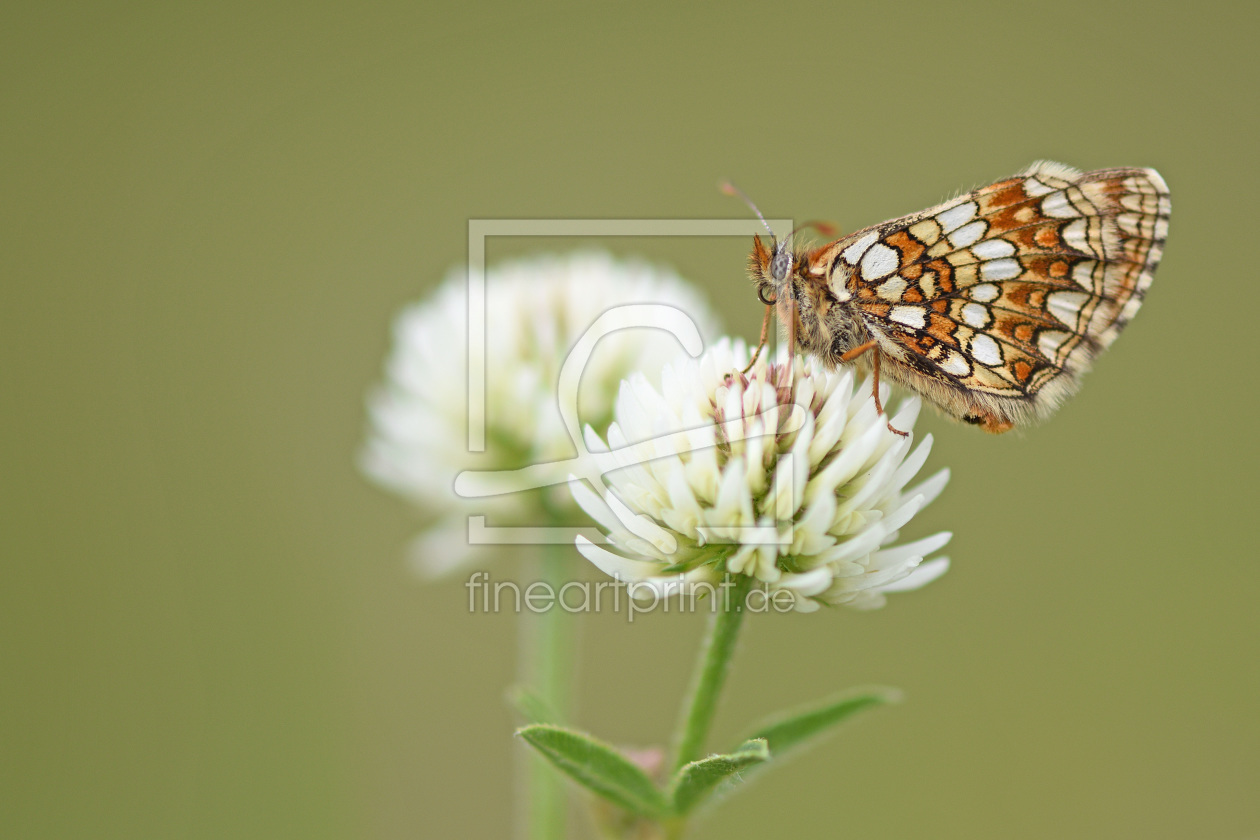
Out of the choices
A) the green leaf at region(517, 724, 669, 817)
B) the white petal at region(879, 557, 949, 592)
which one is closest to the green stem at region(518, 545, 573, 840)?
the green leaf at region(517, 724, 669, 817)

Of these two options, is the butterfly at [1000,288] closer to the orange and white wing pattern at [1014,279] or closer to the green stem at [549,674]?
the orange and white wing pattern at [1014,279]

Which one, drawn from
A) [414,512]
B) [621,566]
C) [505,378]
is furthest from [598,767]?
[414,512]

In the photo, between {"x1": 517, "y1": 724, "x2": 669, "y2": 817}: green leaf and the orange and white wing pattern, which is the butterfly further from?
{"x1": 517, "y1": 724, "x2": 669, "y2": 817}: green leaf

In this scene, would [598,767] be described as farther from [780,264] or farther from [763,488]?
[780,264]

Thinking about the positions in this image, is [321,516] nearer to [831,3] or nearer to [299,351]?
[299,351]

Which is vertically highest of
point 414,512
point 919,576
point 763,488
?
point 763,488

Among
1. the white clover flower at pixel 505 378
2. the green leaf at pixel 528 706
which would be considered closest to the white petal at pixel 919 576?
→ the green leaf at pixel 528 706
